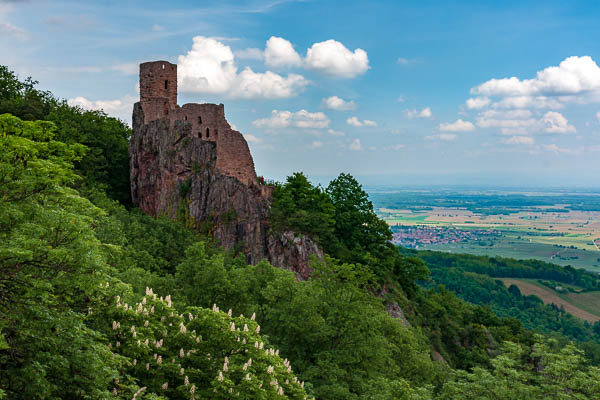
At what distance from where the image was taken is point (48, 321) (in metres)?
10.5

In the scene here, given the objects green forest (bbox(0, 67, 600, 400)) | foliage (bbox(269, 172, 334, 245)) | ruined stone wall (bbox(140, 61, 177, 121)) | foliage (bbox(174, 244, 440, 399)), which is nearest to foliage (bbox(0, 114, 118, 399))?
green forest (bbox(0, 67, 600, 400))

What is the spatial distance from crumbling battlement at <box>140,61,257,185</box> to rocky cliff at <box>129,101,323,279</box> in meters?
0.09

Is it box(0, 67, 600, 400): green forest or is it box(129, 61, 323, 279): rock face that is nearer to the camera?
box(0, 67, 600, 400): green forest

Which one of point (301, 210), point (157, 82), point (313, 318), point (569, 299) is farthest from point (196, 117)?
point (569, 299)

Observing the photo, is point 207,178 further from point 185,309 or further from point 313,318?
point 185,309

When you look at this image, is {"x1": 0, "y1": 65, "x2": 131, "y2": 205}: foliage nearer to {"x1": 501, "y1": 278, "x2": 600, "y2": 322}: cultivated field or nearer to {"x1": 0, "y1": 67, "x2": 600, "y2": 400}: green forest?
{"x1": 0, "y1": 67, "x2": 600, "y2": 400}: green forest

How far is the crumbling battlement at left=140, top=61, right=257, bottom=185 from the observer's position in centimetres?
4069

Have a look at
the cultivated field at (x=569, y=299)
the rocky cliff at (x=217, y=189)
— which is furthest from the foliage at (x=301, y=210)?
the cultivated field at (x=569, y=299)

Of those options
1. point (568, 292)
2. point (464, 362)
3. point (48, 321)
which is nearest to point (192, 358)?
point (48, 321)

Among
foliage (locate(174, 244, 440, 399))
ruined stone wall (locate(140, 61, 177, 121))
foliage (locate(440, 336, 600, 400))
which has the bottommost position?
foliage (locate(440, 336, 600, 400))

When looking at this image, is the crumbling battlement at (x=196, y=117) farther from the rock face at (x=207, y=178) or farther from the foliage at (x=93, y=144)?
the foliage at (x=93, y=144)

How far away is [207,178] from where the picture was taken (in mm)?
40656

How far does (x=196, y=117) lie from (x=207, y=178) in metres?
5.91

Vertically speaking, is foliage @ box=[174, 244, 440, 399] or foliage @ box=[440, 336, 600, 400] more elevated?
foliage @ box=[174, 244, 440, 399]
